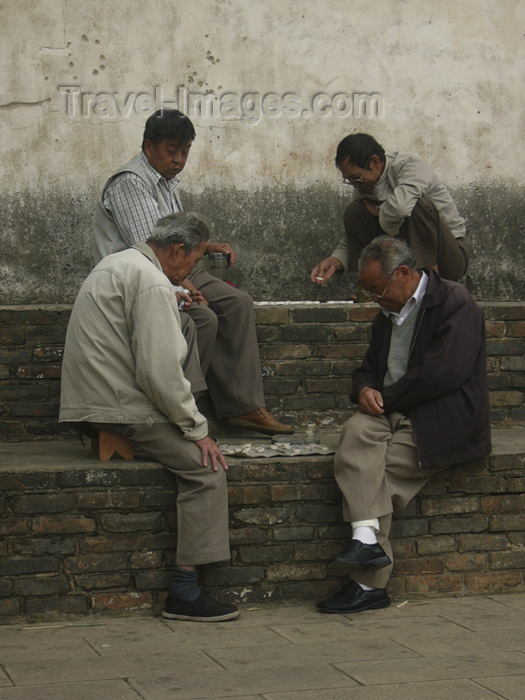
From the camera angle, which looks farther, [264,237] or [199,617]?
[264,237]

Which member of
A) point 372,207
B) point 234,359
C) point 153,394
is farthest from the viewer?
point 372,207

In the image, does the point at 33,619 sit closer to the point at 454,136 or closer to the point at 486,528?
the point at 486,528

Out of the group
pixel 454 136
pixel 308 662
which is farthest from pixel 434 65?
pixel 308 662

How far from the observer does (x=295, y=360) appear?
17.6 feet

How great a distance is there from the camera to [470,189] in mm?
6316

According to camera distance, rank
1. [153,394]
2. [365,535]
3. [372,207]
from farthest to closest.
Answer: [372,207]
[365,535]
[153,394]

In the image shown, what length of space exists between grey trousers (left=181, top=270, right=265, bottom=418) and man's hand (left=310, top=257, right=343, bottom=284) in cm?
79

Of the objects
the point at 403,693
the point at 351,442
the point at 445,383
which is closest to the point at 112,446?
the point at 351,442

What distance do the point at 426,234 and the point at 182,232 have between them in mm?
1724

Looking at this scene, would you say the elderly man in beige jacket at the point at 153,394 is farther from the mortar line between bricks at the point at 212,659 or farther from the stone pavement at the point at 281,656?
the mortar line between bricks at the point at 212,659

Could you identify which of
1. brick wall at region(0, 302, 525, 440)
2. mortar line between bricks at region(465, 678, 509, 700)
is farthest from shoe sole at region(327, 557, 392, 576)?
brick wall at region(0, 302, 525, 440)

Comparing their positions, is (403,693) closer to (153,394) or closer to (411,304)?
(153,394)

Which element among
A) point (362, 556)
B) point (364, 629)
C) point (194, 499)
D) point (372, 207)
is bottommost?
point (364, 629)

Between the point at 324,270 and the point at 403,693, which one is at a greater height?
the point at 324,270
